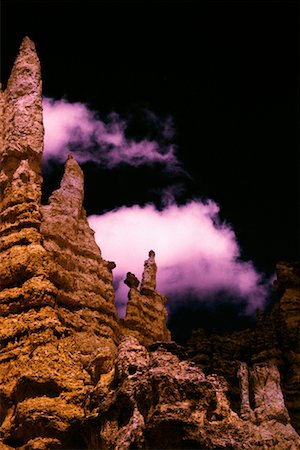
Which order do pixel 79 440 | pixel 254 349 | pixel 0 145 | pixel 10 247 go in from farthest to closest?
pixel 254 349 < pixel 0 145 < pixel 10 247 < pixel 79 440

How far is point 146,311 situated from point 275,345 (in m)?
7.59

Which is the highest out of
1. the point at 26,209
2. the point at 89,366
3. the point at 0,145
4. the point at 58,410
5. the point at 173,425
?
the point at 0,145

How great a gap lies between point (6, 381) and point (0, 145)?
6.83 metres

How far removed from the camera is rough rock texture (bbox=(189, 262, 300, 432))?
25.4 meters

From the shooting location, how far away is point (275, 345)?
28469 millimetres

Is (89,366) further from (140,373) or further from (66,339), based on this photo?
(140,373)

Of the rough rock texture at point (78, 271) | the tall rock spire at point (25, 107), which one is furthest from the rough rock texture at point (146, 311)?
the tall rock spire at point (25, 107)

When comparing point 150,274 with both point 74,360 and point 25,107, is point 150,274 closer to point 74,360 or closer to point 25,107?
point 25,107

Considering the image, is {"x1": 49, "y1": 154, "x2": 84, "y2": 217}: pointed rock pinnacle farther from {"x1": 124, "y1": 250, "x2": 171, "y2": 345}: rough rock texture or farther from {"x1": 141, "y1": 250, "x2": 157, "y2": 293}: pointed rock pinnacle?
{"x1": 141, "y1": 250, "x2": 157, "y2": 293}: pointed rock pinnacle

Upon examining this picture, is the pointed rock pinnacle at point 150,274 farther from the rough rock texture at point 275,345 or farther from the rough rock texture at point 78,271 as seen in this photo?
the rough rock texture at point 78,271

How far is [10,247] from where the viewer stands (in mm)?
12555

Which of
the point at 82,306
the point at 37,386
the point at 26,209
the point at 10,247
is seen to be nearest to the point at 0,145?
the point at 26,209

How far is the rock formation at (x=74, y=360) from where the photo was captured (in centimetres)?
808

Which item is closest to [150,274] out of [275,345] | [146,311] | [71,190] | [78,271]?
[146,311]
